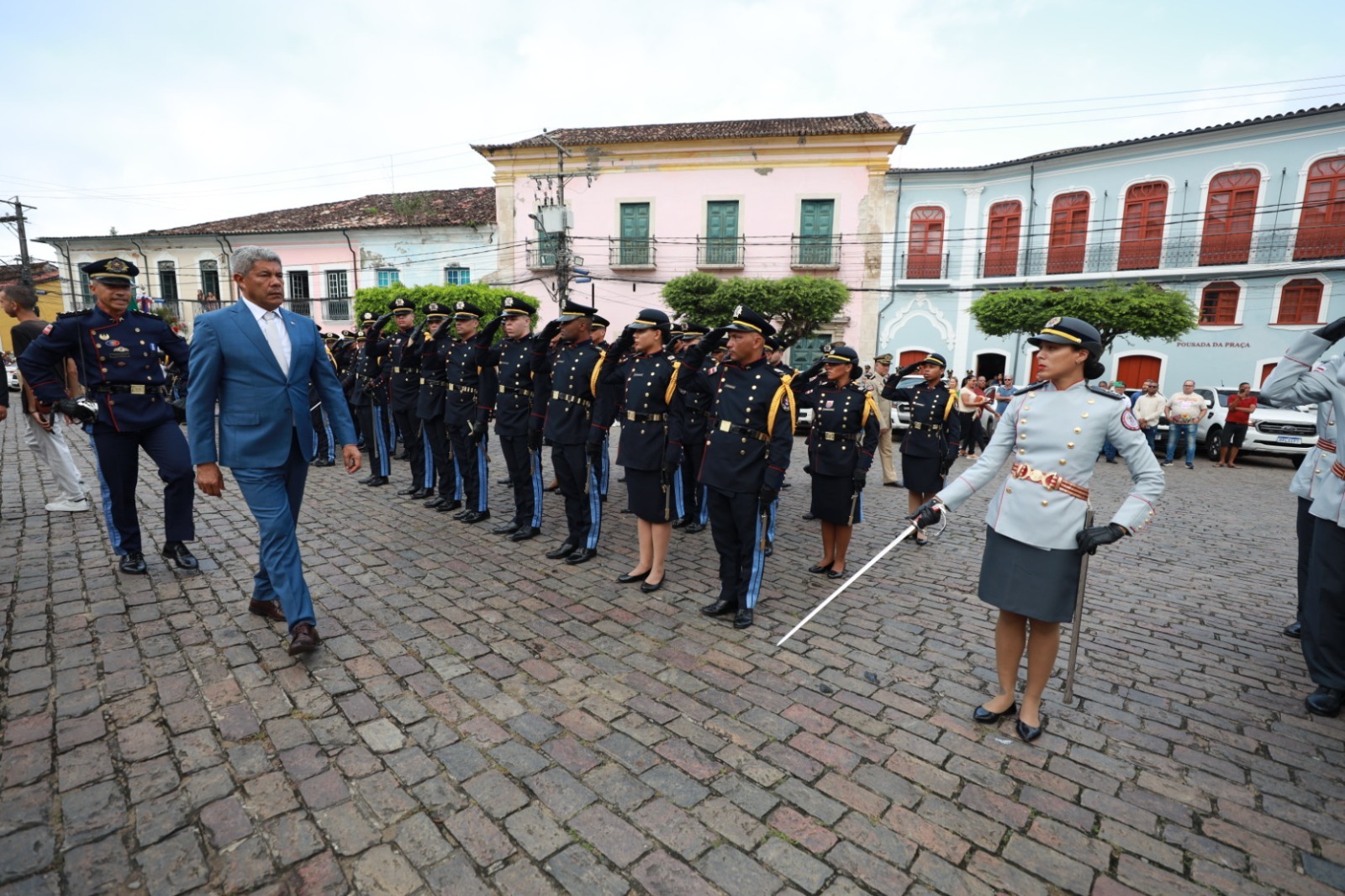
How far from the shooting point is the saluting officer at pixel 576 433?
18.5ft

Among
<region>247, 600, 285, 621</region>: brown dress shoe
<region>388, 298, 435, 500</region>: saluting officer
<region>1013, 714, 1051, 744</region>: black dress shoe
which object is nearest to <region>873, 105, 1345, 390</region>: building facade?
<region>388, 298, 435, 500</region>: saluting officer

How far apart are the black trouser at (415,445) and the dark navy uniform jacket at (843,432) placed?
4.52m

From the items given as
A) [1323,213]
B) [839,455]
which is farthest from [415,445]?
[1323,213]

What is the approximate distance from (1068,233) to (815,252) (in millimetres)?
8567

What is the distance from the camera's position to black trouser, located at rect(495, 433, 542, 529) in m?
6.32

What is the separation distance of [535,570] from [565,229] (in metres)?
20.2

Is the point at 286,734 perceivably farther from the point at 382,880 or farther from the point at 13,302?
the point at 13,302

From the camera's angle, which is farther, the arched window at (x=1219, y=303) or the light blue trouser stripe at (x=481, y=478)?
the arched window at (x=1219, y=303)

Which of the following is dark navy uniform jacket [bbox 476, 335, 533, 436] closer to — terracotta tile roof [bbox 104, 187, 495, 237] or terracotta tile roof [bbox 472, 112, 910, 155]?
terracotta tile roof [bbox 472, 112, 910, 155]

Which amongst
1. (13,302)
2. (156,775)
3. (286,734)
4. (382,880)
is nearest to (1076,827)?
(382,880)

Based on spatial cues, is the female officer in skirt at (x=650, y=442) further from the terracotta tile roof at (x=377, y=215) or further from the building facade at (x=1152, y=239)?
the terracotta tile roof at (x=377, y=215)

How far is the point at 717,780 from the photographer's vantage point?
110 inches

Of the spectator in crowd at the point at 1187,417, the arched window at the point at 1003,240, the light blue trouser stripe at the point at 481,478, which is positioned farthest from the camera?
the arched window at the point at 1003,240

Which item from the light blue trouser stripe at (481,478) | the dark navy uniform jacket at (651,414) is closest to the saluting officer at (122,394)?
the light blue trouser stripe at (481,478)
